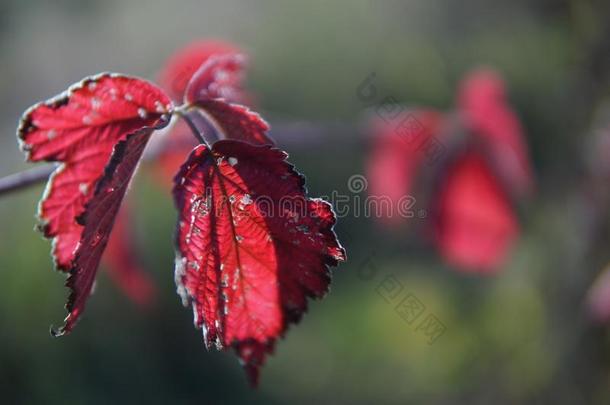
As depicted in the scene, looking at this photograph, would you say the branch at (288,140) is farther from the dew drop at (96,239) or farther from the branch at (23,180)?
the dew drop at (96,239)

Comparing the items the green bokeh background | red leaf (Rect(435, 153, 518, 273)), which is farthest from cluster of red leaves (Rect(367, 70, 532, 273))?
the green bokeh background

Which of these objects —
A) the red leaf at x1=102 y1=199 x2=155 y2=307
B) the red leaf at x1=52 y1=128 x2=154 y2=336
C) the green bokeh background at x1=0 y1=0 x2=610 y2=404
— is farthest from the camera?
the green bokeh background at x1=0 y1=0 x2=610 y2=404

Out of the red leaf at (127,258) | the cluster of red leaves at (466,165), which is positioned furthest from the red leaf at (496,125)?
the red leaf at (127,258)

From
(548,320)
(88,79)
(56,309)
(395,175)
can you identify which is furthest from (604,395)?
(56,309)

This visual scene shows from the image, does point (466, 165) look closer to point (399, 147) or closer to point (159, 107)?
point (399, 147)

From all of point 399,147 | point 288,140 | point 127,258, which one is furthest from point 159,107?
point 399,147

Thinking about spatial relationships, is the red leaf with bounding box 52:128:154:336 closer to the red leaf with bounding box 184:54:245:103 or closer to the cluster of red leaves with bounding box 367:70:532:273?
→ the red leaf with bounding box 184:54:245:103

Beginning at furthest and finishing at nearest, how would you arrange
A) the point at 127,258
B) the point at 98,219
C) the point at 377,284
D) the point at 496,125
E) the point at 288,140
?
the point at 377,284
the point at 496,125
the point at 127,258
the point at 288,140
the point at 98,219

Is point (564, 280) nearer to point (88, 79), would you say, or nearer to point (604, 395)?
point (604, 395)
